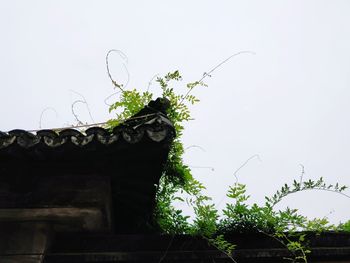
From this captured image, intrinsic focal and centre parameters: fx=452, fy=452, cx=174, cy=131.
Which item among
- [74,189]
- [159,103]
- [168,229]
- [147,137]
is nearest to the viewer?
[147,137]

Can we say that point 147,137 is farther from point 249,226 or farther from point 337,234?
point 337,234

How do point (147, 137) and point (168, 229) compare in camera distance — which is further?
point (168, 229)

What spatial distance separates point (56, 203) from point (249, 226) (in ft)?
5.51

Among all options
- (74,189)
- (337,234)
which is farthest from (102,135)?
(337,234)

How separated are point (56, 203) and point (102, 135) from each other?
84cm

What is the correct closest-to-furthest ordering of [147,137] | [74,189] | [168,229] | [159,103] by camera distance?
[147,137], [159,103], [74,189], [168,229]

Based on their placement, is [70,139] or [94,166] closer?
[70,139]

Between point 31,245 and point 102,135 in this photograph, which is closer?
point 102,135

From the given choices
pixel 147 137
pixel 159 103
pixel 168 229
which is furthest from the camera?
pixel 168 229

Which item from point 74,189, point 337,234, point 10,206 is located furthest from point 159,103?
point 337,234

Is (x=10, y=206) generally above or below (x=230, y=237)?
above

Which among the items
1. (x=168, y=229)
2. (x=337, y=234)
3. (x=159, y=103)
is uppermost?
(x=159, y=103)

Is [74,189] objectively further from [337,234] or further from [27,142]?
[337,234]

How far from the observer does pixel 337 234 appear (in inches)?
153
